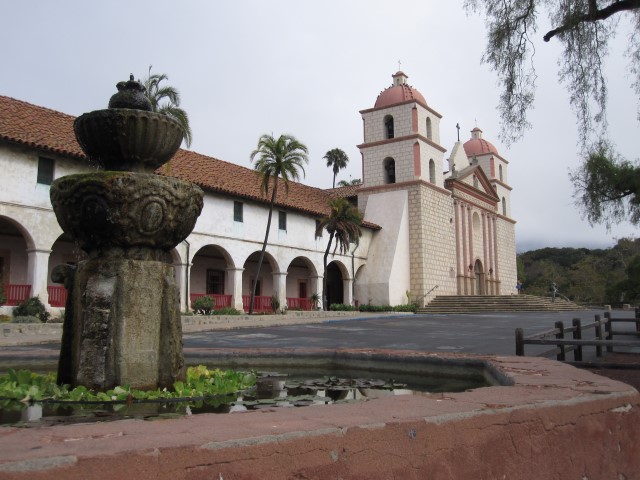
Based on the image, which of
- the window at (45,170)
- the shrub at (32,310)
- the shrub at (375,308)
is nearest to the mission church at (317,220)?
the window at (45,170)

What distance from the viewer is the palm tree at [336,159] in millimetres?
52500

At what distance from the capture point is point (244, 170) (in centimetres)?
2683

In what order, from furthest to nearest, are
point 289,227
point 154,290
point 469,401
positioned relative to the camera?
point 289,227
point 154,290
point 469,401

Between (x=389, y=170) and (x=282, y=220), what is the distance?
961 centimetres

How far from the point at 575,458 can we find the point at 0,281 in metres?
18.0

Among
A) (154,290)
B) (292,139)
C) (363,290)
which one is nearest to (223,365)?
(154,290)

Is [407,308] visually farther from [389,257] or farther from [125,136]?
[125,136]

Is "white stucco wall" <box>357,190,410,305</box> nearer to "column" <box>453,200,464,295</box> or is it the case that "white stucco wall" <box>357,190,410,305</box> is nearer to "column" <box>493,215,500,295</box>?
"column" <box>453,200,464,295</box>

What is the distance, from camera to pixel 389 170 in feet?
108

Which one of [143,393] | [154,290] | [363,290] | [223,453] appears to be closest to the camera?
[223,453]

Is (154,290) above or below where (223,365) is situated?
above

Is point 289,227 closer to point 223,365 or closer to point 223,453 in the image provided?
point 223,365

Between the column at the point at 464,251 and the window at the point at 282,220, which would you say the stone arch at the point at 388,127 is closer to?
the column at the point at 464,251

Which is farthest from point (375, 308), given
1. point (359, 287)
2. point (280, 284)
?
point (280, 284)
